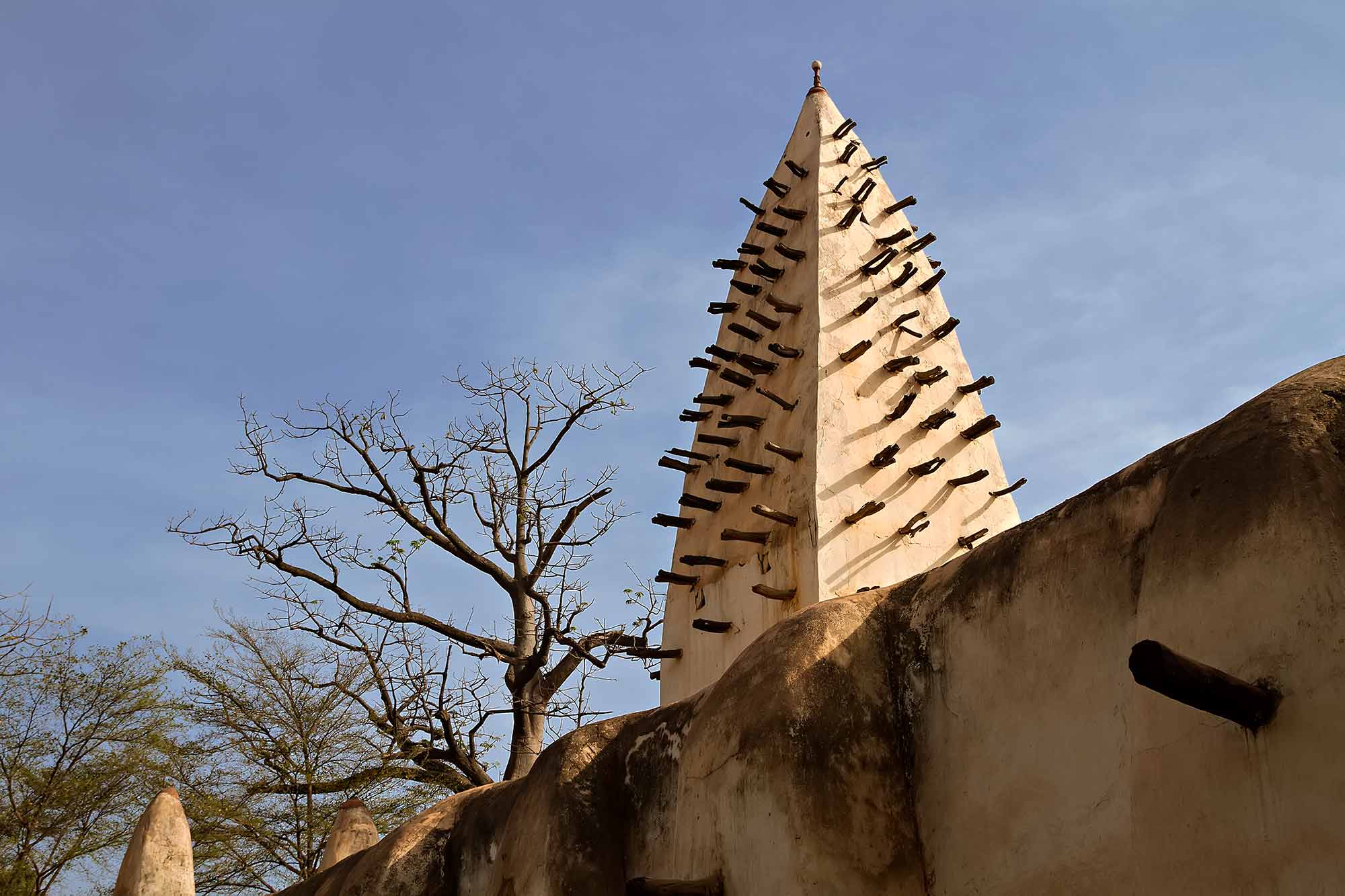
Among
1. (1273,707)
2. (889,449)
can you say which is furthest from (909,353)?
(1273,707)

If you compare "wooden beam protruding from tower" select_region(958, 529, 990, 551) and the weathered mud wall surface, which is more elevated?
"wooden beam protruding from tower" select_region(958, 529, 990, 551)

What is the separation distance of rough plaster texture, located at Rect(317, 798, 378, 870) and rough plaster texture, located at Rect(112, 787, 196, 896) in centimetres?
111

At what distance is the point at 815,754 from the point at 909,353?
7032mm

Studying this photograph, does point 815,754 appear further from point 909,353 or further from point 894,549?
point 909,353

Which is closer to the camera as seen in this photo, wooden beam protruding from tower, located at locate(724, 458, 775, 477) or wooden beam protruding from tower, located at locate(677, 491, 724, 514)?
wooden beam protruding from tower, located at locate(724, 458, 775, 477)

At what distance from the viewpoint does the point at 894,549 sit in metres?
11.1

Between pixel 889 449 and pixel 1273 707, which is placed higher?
pixel 889 449

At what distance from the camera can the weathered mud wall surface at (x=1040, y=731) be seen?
4.30 m

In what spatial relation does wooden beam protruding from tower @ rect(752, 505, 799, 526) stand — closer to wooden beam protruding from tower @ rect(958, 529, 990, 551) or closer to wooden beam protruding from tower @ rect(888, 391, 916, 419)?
wooden beam protruding from tower @ rect(888, 391, 916, 419)

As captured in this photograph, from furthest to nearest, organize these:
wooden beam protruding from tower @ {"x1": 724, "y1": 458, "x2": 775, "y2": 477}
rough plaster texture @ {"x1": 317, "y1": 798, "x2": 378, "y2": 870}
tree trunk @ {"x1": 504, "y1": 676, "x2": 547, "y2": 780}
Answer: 1. tree trunk @ {"x1": 504, "y1": 676, "x2": 547, "y2": 780}
2. wooden beam protruding from tower @ {"x1": 724, "y1": 458, "x2": 775, "y2": 477}
3. rough plaster texture @ {"x1": 317, "y1": 798, "x2": 378, "y2": 870}

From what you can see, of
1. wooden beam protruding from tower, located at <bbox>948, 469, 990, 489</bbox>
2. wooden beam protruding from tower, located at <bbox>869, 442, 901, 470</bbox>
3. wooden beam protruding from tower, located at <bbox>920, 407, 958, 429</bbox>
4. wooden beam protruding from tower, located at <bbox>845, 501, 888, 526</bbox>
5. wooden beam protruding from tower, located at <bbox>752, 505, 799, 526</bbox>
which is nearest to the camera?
wooden beam protruding from tower, located at <bbox>752, 505, 799, 526</bbox>

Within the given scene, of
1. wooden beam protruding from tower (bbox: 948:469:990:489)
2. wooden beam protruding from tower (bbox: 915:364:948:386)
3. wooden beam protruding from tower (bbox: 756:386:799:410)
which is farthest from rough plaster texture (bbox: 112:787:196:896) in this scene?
wooden beam protruding from tower (bbox: 915:364:948:386)

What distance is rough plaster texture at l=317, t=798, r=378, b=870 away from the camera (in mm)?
11445

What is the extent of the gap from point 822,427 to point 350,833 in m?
5.17
